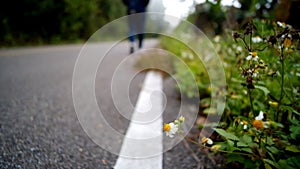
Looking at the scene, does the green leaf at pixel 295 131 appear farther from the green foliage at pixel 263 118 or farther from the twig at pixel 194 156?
the twig at pixel 194 156

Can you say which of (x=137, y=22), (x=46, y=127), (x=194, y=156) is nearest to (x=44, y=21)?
(x=137, y=22)

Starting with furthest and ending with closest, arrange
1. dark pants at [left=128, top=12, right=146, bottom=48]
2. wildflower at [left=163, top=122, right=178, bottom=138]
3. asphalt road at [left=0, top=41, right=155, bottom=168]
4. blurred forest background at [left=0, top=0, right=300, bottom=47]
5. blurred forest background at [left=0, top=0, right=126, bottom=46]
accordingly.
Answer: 1. blurred forest background at [left=0, top=0, right=126, bottom=46]
2. blurred forest background at [left=0, top=0, right=300, bottom=47]
3. dark pants at [left=128, top=12, right=146, bottom=48]
4. asphalt road at [left=0, top=41, right=155, bottom=168]
5. wildflower at [left=163, top=122, right=178, bottom=138]

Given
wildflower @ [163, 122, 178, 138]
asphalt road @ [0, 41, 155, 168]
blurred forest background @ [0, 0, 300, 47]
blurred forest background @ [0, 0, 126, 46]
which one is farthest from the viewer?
blurred forest background @ [0, 0, 126, 46]

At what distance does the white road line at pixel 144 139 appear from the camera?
4.37ft

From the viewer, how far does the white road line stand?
1330mm

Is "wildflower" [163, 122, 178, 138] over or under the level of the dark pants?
under

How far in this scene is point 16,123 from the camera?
67.8 inches

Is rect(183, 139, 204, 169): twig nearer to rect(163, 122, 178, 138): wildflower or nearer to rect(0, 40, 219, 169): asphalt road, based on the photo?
rect(0, 40, 219, 169): asphalt road

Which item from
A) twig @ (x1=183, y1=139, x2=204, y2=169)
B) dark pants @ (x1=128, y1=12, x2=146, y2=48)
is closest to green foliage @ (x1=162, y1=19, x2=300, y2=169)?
twig @ (x1=183, y1=139, x2=204, y2=169)

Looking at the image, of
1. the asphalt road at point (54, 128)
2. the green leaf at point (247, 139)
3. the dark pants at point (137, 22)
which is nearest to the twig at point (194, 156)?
the asphalt road at point (54, 128)

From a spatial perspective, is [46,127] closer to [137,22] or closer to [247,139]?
[247,139]

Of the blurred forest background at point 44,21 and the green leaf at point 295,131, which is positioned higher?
the green leaf at point 295,131

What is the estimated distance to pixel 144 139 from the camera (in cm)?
161

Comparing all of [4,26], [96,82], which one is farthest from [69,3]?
[96,82]
